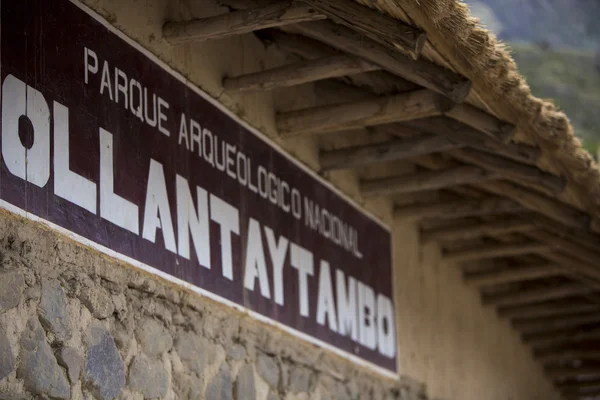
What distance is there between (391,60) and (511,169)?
1.66 m

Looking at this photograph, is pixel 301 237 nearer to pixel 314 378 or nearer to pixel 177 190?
pixel 314 378

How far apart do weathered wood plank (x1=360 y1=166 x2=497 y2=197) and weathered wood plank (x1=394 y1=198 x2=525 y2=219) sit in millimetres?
431

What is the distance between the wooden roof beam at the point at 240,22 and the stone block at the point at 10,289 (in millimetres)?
1676

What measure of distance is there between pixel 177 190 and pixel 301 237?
1467mm

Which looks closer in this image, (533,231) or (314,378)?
(314,378)

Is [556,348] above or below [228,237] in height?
above

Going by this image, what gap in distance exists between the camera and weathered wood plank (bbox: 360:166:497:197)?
699 centimetres

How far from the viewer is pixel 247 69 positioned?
20.2ft

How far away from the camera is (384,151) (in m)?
6.71

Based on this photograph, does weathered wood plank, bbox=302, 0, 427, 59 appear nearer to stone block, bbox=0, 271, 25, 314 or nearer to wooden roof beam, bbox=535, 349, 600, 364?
stone block, bbox=0, 271, 25, 314

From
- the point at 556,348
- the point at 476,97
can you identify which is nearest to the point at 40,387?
the point at 476,97

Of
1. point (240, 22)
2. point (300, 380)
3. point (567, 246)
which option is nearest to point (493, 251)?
point (567, 246)

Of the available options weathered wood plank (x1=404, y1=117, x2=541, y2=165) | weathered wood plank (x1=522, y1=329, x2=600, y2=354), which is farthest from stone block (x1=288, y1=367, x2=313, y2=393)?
weathered wood plank (x1=522, y1=329, x2=600, y2=354)

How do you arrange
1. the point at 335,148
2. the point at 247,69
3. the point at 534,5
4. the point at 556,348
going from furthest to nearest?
the point at 534,5, the point at 556,348, the point at 335,148, the point at 247,69
